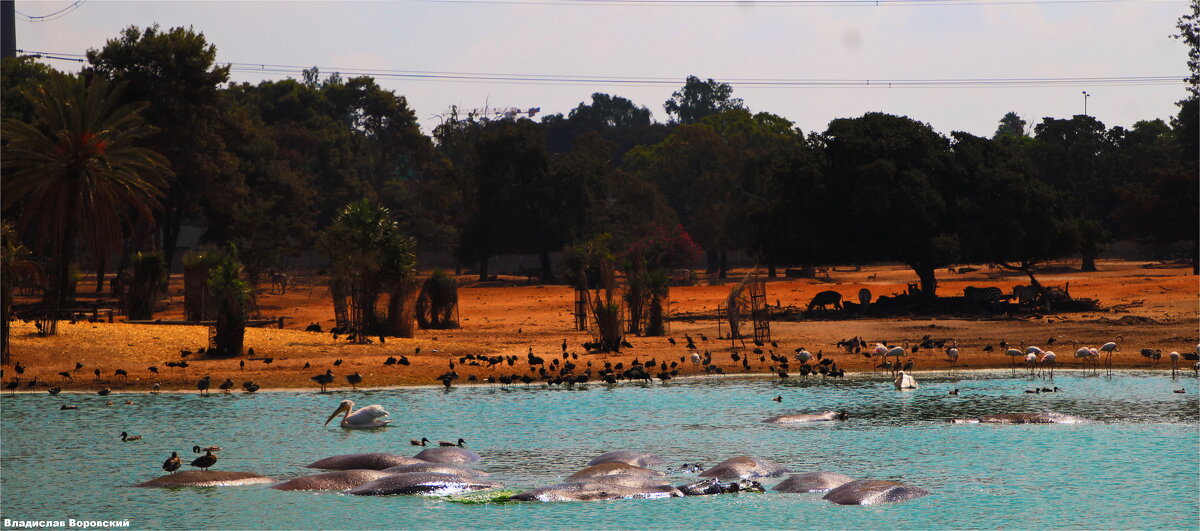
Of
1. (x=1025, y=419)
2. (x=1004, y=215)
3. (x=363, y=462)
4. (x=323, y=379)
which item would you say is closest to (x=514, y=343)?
(x=323, y=379)

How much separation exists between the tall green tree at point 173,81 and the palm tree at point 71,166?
12.6 meters

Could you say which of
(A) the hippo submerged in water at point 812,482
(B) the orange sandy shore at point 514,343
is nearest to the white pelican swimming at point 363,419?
(B) the orange sandy shore at point 514,343

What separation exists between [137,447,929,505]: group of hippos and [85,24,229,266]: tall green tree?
42.1 m

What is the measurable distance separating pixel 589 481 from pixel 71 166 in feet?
103

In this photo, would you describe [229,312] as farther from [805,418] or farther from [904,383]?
[904,383]

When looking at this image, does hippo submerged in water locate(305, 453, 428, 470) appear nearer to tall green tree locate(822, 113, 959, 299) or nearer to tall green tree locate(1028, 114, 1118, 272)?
tall green tree locate(822, 113, 959, 299)

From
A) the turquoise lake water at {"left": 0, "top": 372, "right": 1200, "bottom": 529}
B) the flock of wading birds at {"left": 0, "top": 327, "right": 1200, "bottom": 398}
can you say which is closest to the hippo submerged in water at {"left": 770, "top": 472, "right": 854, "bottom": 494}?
the turquoise lake water at {"left": 0, "top": 372, "right": 1200, "bottom": 529}

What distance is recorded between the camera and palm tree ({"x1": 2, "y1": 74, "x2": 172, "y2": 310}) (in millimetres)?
40125

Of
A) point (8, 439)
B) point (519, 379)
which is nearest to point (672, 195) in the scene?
point (519, 379)

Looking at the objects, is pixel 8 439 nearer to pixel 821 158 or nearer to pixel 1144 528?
pixel 1144 528

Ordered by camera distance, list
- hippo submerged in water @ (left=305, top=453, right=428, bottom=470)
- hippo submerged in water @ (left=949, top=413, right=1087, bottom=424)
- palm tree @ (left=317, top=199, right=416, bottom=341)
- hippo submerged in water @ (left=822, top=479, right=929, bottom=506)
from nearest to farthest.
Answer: hippo submerged in water @ (left=822, top=479, right=929, bottom=506)
hippo submerged in water @ (left=305, top=453, right=428, bottom=470)
hippo submerged in water @ (left=949, top=413, right=1087, bottom=424)
palm tree @ (left=317, top=199, right=416, bottom=341)

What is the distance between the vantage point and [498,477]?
15.8 meters

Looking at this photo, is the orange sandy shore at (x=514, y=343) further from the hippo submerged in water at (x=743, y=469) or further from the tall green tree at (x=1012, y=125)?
the tall green tree at (x=1012, y=125)

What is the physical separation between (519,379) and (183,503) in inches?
477
